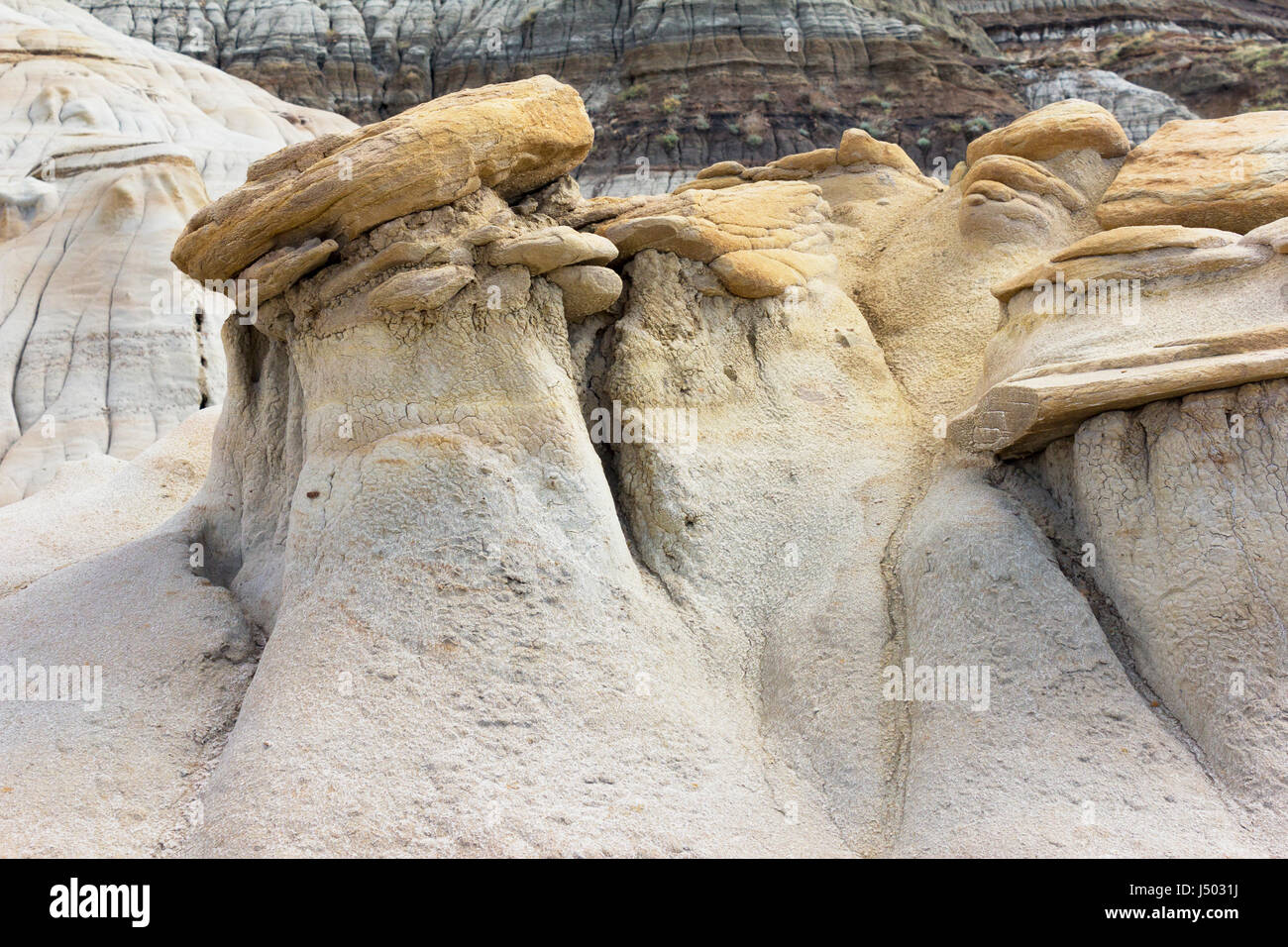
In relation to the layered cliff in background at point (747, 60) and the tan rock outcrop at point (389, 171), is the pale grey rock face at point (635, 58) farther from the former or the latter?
the tan rock outcrop at point (389, 171)

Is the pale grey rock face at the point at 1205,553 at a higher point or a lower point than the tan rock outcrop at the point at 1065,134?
lower

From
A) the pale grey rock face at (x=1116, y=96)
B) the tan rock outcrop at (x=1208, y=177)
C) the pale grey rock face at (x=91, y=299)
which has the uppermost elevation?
the pale grey rock face at (x=1116, y=96)

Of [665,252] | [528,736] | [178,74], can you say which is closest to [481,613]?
[528,736]

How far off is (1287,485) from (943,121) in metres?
27.5

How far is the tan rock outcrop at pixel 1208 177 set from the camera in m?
6.30

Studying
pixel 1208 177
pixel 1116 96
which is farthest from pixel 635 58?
pixel 1208 177

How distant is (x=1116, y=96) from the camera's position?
28938 mm

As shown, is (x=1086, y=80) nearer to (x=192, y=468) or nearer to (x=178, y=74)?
(x=178, y=74)

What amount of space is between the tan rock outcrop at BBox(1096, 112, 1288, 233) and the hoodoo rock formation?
5 cm

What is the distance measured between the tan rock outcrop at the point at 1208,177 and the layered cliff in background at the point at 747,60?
20527 millimetres

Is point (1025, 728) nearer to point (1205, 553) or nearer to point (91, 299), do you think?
point (1205, 553)

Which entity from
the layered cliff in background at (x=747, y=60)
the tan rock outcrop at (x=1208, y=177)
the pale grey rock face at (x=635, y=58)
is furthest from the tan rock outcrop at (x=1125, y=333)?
the pale grey rock face at (x=635, y=58)

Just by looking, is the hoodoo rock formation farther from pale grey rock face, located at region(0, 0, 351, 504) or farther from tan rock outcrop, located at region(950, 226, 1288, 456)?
pale grey rock face, located at region(0, 0, 351, 504)

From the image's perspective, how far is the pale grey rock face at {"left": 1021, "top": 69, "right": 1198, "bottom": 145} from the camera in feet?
90.9
